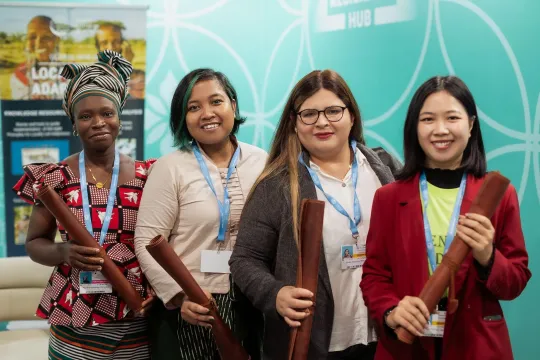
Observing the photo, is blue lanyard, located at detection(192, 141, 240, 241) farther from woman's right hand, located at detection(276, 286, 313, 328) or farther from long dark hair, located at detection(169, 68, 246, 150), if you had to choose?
woman's right hand, located at detection(276, 286, 313, 328)

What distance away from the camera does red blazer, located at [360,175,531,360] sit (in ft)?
6.65

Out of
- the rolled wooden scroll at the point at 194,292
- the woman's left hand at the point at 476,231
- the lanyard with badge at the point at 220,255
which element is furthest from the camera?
the lanyard with badge at the point at 220,255

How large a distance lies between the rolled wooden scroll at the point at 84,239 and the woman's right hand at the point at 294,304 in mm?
699

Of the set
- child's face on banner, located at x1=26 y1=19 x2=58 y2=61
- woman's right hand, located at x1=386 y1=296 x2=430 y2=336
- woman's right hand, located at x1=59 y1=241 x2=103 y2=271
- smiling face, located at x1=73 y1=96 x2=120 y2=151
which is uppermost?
child's face on banner, located at x1=26 y1=19 x2=58 y2=61

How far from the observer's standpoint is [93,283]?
2.69m

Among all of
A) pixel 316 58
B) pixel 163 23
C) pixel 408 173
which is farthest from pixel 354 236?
pixel 163 23

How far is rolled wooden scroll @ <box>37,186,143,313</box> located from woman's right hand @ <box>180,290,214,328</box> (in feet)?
0.75

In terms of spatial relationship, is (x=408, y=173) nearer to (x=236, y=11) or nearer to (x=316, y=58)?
(x=316, y=58)

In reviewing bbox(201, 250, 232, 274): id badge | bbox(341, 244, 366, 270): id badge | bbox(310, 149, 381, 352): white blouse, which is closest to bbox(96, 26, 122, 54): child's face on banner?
bbox(201, 250, 232, 274): id badge

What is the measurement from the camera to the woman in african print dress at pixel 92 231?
2705 mm

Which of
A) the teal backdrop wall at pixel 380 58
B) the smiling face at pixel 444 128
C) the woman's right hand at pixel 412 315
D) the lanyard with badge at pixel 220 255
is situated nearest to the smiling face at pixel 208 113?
the lanyard with badge at pixel 220 255

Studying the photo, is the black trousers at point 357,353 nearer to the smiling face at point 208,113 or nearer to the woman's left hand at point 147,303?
the woman's left hand at point 147,303

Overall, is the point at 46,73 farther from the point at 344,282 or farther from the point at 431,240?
the point at 431,240

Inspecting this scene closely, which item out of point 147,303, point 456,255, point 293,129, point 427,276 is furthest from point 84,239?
point 456,255
